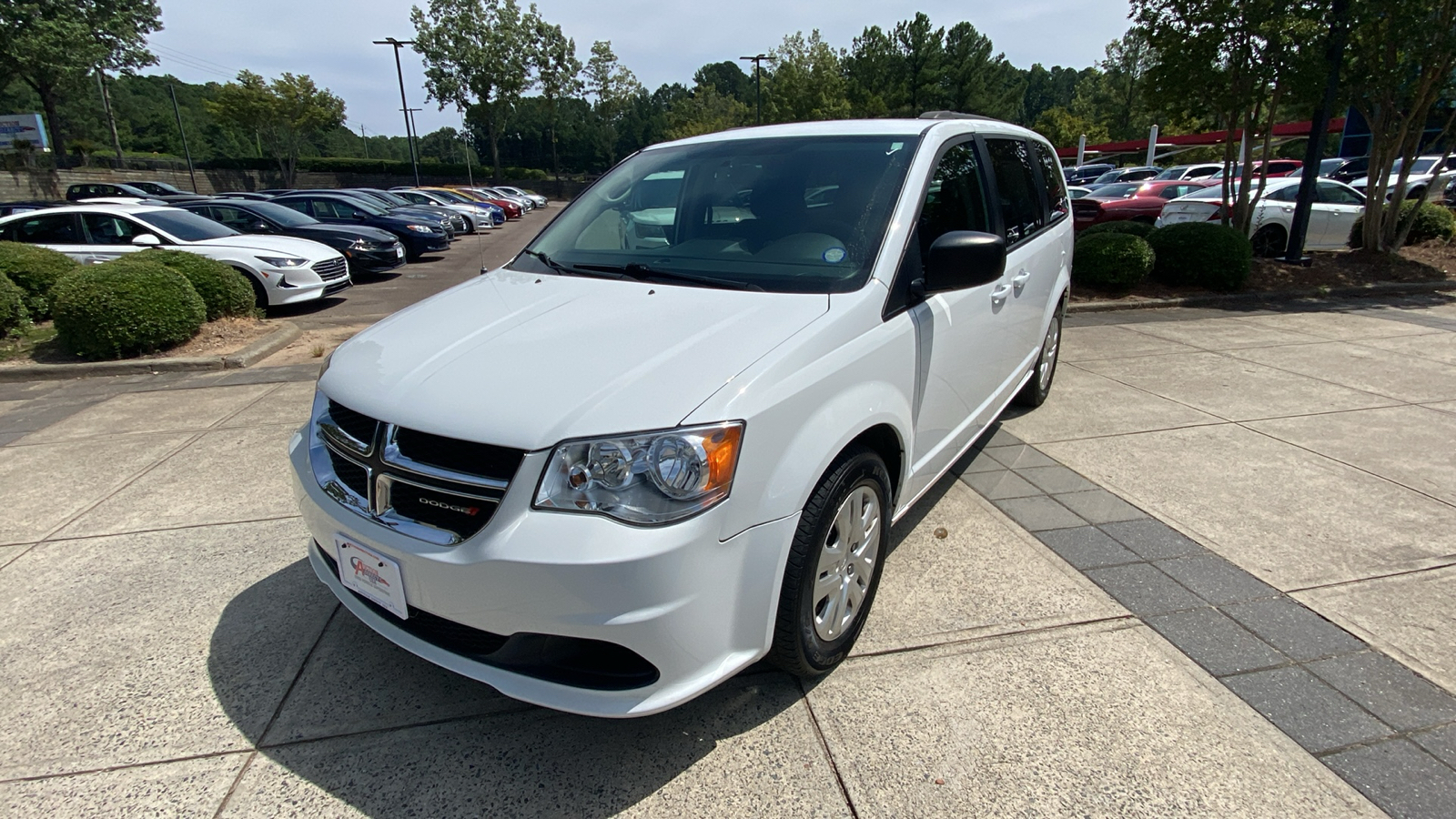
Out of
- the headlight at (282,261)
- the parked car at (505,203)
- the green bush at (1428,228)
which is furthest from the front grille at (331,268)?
the parked car at (505,203)

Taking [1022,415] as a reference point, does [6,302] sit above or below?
above

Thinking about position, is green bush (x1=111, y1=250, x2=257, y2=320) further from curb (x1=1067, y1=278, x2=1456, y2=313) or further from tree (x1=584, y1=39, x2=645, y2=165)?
tree (x1=584, y1=39, x2=645, y2=165)

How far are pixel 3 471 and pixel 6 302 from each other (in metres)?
4.07

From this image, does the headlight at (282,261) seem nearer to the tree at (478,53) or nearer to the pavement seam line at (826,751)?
the pavement seam line at (826,751)

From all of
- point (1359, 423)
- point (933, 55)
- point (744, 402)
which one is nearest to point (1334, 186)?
point (1359, 423)

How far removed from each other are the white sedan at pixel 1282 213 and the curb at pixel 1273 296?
155cm

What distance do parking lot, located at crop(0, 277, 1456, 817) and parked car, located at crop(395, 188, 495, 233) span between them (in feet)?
75.7

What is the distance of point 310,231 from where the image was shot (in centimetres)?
1298

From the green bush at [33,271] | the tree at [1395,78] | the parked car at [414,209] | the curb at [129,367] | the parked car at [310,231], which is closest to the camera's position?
the curb at [129,367]

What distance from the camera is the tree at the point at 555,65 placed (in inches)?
2196

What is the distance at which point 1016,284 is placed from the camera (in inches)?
151

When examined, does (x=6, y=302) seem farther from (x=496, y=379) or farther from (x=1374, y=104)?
(x=1374, y=104)

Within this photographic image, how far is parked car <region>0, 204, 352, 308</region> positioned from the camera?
9.69m

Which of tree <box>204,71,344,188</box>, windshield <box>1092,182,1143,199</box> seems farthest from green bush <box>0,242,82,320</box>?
tree <box>204,71,344,188</box>
